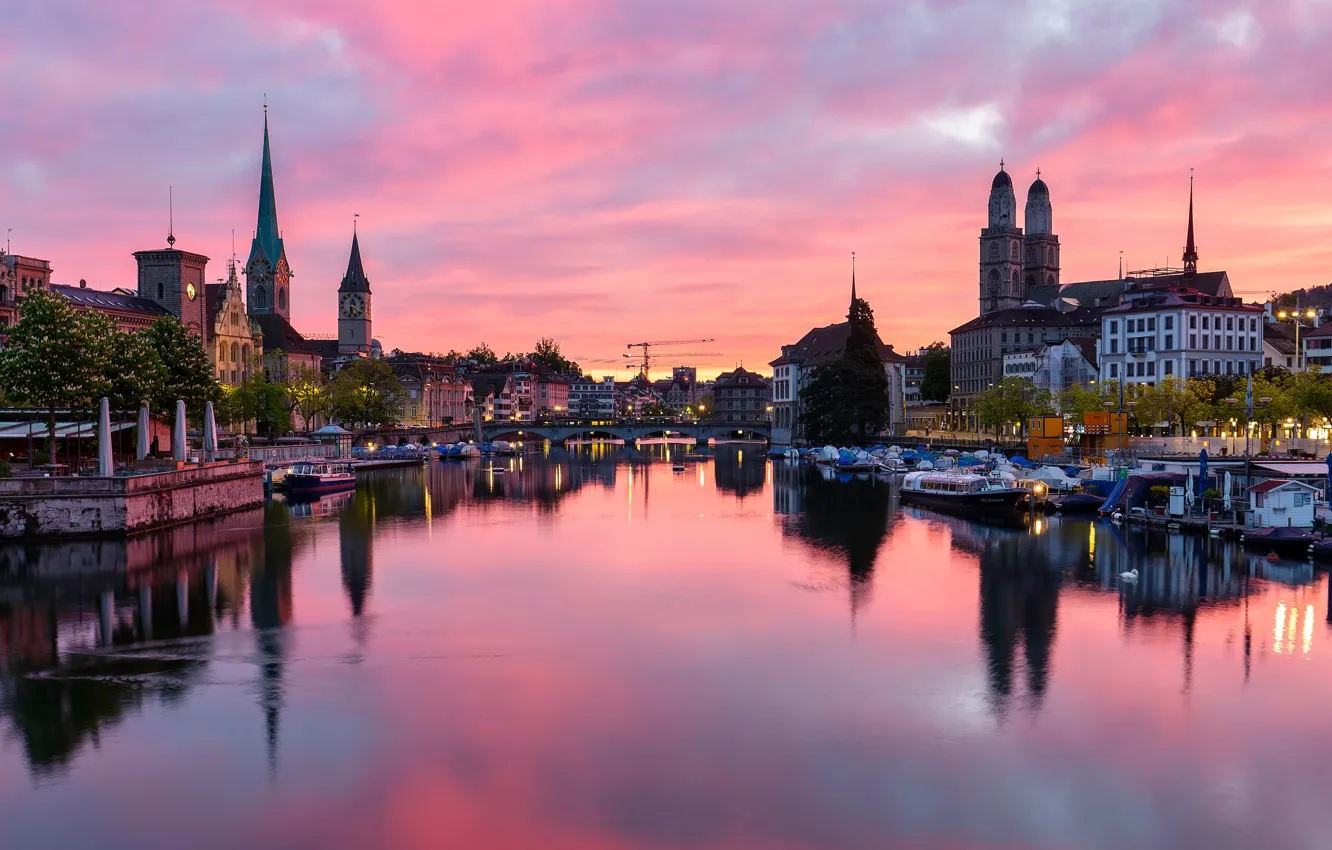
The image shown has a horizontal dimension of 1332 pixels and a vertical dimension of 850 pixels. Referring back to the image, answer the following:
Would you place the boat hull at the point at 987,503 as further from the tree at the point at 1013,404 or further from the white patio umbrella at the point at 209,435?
the tree at the point at 1013,404

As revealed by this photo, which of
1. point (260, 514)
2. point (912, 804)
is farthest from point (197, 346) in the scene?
point (912, 804)

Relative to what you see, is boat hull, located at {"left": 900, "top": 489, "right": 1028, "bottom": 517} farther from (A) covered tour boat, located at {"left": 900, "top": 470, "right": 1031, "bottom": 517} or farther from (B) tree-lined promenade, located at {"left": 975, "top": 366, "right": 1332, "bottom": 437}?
(B) tree-lined promenade, located at {"left": 975, "top": 366, "right": 1332, "bottom": 437}

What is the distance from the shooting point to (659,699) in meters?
29.5

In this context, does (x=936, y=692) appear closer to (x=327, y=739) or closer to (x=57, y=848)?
(x=327, y=739)

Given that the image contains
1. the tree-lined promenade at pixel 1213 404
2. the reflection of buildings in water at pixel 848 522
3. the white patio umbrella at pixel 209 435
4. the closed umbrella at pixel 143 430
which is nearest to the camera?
the reflection of buildings in water at pixel 848 522

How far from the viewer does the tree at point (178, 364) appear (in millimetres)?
77562

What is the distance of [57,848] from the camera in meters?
20.2

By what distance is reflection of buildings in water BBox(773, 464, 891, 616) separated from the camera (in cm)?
5209

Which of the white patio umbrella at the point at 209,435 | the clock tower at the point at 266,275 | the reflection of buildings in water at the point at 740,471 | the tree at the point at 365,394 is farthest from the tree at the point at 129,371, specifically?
the clock tower at the point at 266,275

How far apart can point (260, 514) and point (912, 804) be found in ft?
Answer: 197

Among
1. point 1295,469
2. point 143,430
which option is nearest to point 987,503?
point 1295,469

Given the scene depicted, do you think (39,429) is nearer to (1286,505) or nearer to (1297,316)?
(1286,505)

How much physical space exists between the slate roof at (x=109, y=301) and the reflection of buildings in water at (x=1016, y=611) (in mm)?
88372

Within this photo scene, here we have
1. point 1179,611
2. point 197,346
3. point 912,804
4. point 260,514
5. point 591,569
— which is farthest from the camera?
point 197,346
